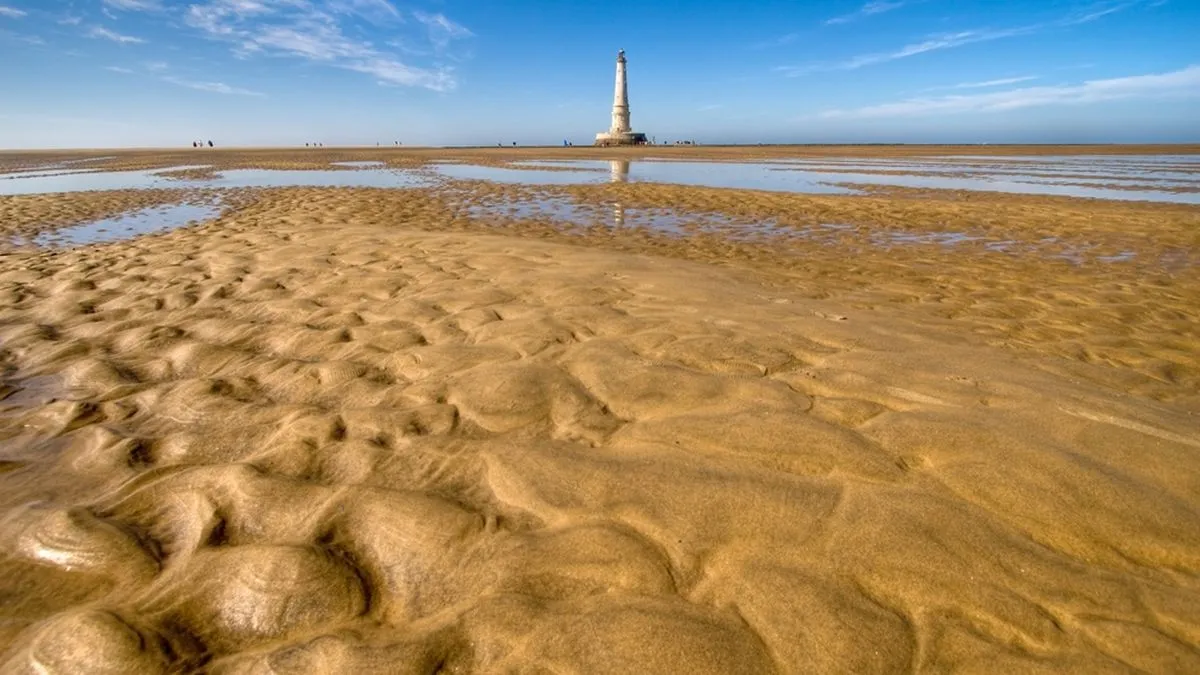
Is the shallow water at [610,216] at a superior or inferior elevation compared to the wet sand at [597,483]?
superior

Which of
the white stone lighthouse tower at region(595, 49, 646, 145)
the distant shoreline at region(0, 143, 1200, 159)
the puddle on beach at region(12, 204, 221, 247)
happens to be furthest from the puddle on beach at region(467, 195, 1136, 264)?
the white stone lighthouse tower at region(595, 49, 646, 145)

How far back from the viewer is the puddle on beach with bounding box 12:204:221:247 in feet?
28.5

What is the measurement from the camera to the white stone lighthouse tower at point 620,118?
207 feet

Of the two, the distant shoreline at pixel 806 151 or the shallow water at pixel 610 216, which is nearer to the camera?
the shallow water at pixel 610 216

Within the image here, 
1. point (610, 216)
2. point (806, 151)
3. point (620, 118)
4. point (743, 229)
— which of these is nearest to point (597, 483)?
point (743, 229)

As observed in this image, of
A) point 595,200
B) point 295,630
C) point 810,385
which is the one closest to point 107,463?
point 295,630

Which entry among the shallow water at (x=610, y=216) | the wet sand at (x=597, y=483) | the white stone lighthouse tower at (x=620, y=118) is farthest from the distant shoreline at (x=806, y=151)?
the wet sand at (x=597, y=483)

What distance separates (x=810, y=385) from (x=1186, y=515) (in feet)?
4.64

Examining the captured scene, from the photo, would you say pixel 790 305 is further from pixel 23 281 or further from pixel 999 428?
pixel 23 281

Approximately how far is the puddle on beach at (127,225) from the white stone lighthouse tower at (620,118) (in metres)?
56.7

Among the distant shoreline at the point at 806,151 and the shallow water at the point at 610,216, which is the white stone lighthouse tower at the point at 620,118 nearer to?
the distant shoreline at the point at 806,151

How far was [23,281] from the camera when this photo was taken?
5754 millimetres

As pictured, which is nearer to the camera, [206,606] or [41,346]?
[206,606]

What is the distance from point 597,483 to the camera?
216cm
